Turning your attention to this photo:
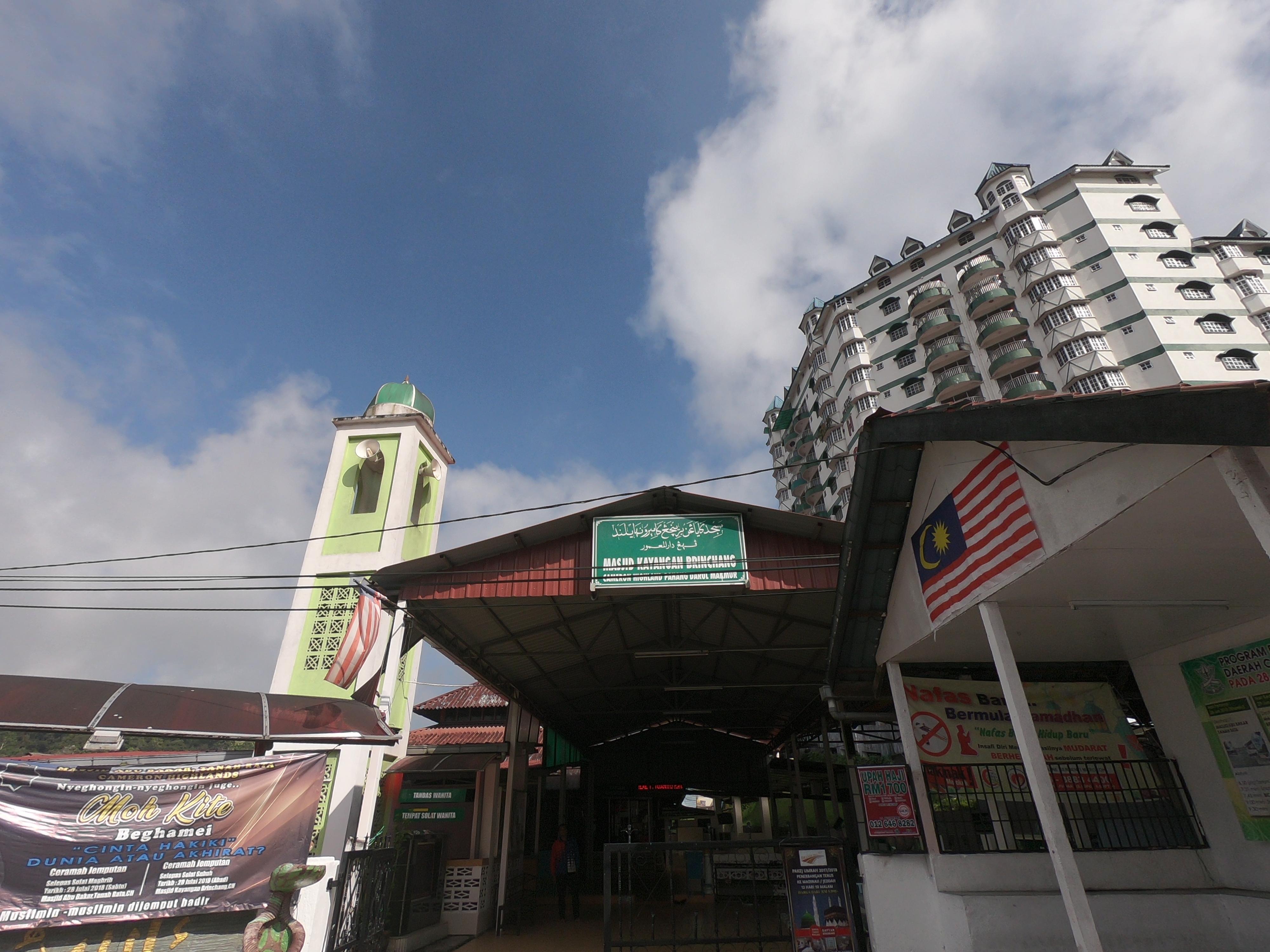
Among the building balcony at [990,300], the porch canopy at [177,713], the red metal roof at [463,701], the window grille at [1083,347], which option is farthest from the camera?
the building balcony at [990,300]

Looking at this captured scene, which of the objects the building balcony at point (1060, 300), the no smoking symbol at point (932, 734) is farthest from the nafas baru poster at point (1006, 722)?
the building balcony at point (1060, 300)

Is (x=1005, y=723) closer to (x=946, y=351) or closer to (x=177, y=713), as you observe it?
(x=177, y=713)

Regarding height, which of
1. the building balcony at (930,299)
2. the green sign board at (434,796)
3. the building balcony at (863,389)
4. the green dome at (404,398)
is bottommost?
the green sign board at (434,796)

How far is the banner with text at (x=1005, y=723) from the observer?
811 cm

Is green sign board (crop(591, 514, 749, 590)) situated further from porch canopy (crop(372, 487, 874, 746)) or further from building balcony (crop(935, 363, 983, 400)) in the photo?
building balcony (crop(935, 363, 983, 400))

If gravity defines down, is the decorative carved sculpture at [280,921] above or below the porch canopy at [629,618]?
below

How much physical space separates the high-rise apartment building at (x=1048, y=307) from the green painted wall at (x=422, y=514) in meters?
26.5

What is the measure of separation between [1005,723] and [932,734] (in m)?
1.14

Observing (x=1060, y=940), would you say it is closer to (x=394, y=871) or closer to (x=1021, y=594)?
(x=1021, y=594)

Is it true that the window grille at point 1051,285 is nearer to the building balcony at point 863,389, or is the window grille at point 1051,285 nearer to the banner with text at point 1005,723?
the building balcony at point 863,389

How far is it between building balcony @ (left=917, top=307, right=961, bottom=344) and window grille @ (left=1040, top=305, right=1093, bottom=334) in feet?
15.9

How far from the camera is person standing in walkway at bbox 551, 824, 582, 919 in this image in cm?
1566

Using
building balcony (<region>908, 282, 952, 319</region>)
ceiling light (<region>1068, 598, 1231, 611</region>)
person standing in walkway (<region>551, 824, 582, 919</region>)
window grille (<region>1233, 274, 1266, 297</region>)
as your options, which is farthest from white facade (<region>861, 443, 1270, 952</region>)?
window grille (<region>1233, 274, 1266, 297</region>)

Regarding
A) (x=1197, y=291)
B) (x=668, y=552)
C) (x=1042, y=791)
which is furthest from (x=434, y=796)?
(x=1197, y=291)
